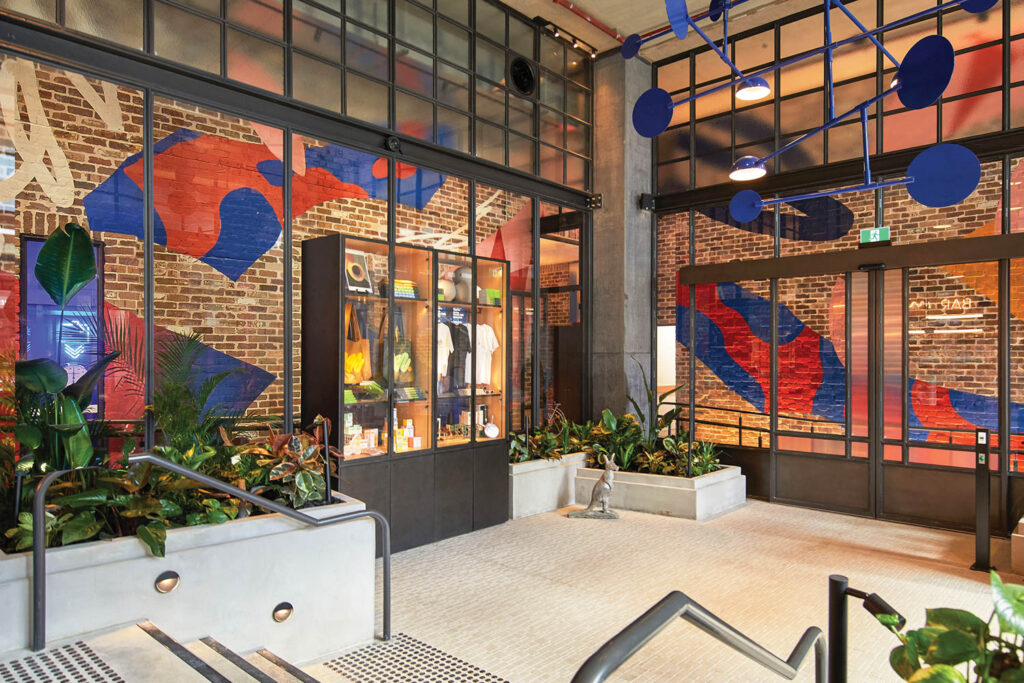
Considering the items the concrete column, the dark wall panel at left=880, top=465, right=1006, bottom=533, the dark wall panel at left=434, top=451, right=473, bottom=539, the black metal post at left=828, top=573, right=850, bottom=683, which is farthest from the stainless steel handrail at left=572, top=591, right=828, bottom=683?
the concrete column

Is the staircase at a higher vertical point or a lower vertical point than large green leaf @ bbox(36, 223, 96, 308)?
lower

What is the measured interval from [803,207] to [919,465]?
120 inches

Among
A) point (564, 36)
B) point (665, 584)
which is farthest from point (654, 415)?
point (564, 36)

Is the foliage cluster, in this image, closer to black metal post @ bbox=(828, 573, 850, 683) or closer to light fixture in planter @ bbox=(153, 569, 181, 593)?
light fixture in planter @ bbox=(153, 569, 181, 593)

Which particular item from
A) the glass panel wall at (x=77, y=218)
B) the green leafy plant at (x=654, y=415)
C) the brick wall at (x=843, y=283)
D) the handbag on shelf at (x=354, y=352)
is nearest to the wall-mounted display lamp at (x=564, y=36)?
the brick wall at (x=843, y=283)

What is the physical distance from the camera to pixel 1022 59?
6.54 meters

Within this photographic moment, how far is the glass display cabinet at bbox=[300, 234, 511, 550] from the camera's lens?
18.2 feet

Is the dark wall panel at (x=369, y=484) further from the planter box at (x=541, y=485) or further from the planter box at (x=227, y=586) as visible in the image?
the planter box at (x=541, y=485)

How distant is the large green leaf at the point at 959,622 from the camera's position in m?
1.55

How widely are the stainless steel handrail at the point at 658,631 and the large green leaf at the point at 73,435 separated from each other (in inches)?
120

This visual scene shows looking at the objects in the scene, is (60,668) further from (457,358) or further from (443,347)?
(457,358)

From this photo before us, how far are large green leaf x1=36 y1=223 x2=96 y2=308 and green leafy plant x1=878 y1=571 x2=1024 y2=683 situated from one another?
430 cm

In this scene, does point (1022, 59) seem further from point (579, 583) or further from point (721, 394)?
point (579, 583)

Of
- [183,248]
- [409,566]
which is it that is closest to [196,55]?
[183,248]
